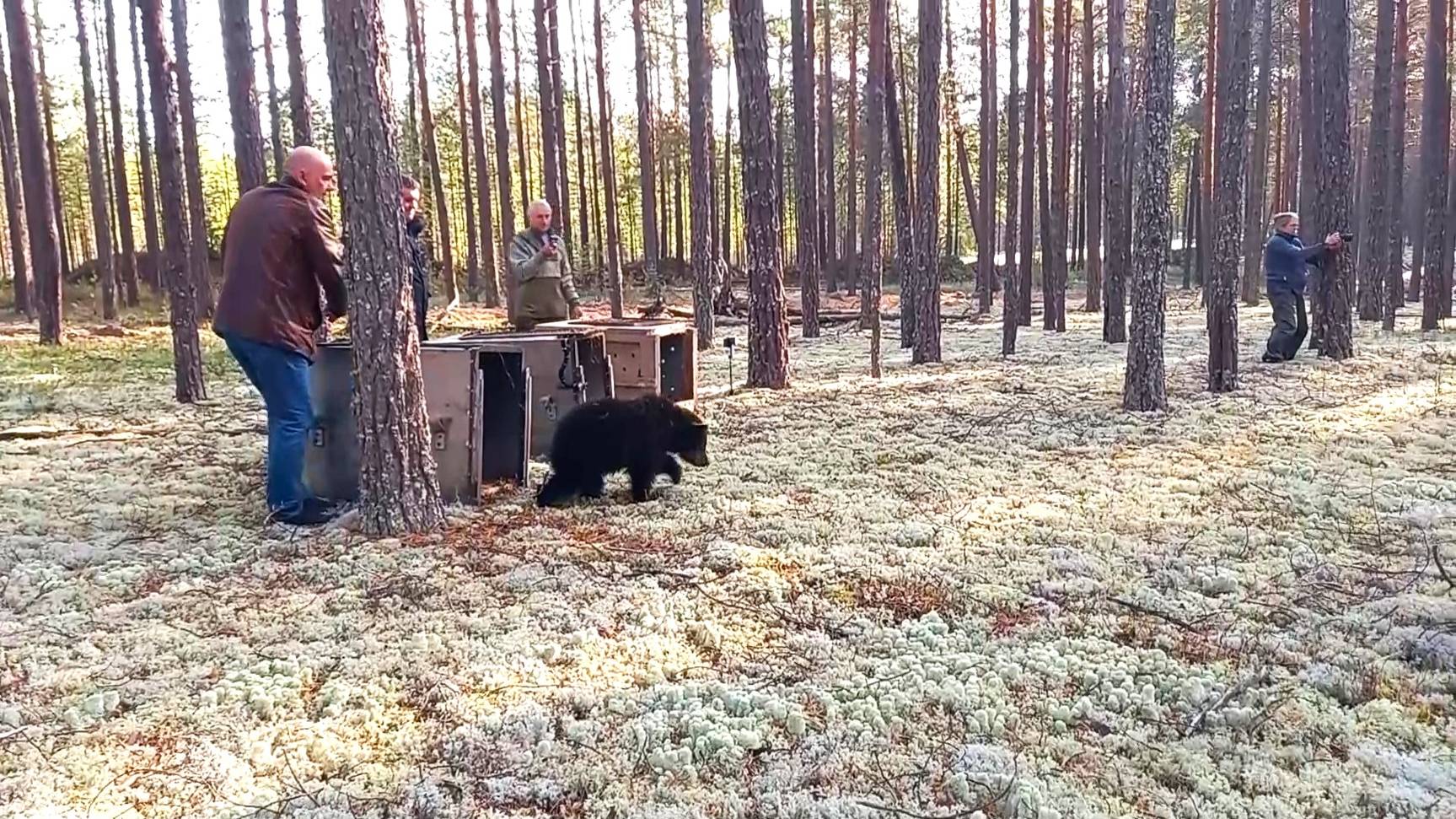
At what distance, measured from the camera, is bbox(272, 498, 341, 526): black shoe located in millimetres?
4957

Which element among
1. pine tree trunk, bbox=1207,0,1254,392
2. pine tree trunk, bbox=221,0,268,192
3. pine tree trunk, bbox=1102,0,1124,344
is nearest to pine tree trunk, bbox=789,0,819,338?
pine tree trunk, bbox=1102,0,1124,344

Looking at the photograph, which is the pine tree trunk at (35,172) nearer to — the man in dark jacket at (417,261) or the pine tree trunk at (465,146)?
the pine tree trunk at (465,146)

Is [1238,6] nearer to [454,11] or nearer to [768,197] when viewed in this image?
[768,197]

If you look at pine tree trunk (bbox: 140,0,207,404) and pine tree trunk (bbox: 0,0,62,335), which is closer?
pine tree trunk (bbox: 140,0,207,404)

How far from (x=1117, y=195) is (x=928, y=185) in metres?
3.61

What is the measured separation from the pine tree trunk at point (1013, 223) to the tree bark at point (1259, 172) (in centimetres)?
607

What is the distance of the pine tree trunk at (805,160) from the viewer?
15.9 metres

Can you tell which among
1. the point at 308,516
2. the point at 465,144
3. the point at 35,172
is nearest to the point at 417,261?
the point at 308,516

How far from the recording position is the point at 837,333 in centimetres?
1617

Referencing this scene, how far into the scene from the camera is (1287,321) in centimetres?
1038

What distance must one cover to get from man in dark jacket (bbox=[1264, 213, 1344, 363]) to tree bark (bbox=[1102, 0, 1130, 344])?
1.82m

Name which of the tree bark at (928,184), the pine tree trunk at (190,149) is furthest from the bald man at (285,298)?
the tree bark at (928,184)

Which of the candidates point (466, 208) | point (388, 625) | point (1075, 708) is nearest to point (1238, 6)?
point (1075, 708)

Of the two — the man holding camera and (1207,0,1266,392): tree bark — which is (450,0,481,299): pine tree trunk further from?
(1207,0,1266,392): tree bark
